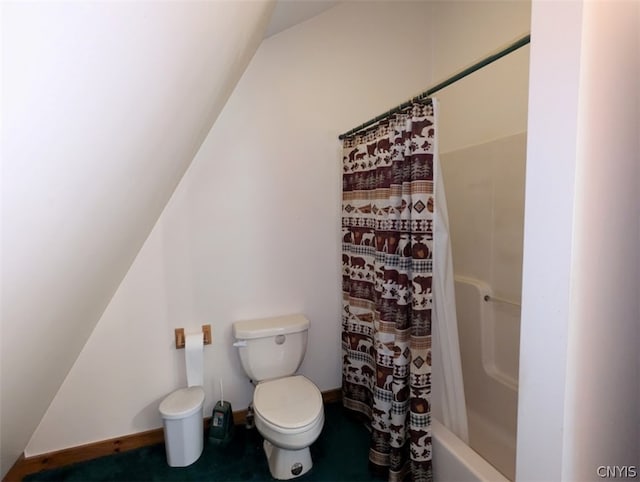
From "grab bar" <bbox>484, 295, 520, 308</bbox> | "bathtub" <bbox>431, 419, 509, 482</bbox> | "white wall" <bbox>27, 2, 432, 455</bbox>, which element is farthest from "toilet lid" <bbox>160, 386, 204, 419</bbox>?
"grab bar" <bbox>484, 295, 520, 308</bbox>

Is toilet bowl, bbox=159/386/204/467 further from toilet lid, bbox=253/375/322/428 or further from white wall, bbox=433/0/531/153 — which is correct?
white wall, bbox=433/0/531/153

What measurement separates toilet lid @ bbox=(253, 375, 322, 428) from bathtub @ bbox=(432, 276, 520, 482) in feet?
1.95

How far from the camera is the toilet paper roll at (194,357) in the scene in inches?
73.4

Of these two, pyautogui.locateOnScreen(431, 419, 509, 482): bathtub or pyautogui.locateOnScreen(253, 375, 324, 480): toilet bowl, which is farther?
pyautogui.locateOnScreen(253, 375, 324, 480): toilet bowl

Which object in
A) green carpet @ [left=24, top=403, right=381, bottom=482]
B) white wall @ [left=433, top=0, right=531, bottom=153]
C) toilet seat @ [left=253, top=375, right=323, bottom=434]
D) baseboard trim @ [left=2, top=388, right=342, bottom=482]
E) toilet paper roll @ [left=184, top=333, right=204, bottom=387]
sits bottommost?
green carpet @ [left=24, top=403, right=381, bottom=482]

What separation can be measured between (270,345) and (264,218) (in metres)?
0.77

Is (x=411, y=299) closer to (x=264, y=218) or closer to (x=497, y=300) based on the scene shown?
(x=497, y=300)

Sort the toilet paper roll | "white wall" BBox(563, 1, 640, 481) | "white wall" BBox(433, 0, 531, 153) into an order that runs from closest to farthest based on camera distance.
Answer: "white wall" BBox(563, 1, 640, 481) < "white wall" BBox(433, 0, 531, 153) < the toilet paper roll

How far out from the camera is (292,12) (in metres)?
1.77

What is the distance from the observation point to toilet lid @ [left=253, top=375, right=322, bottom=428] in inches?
60.0

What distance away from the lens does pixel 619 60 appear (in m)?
0.72

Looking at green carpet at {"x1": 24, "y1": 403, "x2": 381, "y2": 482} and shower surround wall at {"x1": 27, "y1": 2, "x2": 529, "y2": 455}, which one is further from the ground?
shower surround wall at {"x1": 27, "y1": 2, "x2": 529, "y2": 455}

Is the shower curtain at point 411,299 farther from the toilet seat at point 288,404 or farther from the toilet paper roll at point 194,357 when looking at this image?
the toilet paper roll at point 194,357

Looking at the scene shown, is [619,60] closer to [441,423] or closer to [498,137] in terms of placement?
[498,137]
